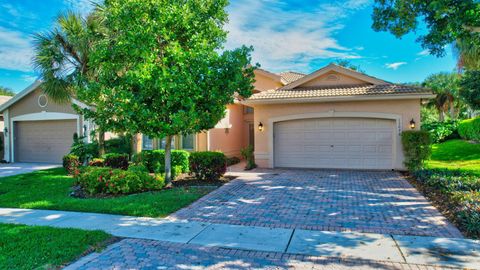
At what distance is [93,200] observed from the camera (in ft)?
26.5

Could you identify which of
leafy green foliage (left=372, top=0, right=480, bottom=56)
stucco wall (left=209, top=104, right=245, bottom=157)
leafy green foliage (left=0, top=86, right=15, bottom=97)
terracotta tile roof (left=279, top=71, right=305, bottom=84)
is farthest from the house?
leafy green foliage (left=0, top=86, right=15, bottom=97)

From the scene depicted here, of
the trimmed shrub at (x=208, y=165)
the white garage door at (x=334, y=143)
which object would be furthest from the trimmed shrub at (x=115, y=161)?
the white garage door at (x=334, y=143)

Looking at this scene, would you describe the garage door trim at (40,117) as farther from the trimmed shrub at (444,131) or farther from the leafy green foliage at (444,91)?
the leafy green foliage at (444,91)

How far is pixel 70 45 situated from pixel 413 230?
13517mm

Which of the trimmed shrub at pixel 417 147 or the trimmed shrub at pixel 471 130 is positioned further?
the trimmed shrub at pixel 471 130

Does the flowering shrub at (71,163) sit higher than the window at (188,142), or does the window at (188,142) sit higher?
the window at (188,142)

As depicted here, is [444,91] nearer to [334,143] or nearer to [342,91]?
[342,91]

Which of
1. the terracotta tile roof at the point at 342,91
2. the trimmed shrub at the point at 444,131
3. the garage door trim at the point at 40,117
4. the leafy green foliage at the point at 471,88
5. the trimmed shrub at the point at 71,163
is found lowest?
the trimmed shrub at the point at 71,163

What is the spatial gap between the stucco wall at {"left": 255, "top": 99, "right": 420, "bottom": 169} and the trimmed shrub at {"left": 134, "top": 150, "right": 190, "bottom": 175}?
3474 mm

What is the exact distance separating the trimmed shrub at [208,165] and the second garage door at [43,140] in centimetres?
920

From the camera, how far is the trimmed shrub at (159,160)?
12695 mm

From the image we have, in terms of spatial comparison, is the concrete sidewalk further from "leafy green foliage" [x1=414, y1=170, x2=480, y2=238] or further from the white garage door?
the white garage door

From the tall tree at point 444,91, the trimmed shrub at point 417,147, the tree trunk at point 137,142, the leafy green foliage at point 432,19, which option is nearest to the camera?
the leafy green foliage at point 432,19

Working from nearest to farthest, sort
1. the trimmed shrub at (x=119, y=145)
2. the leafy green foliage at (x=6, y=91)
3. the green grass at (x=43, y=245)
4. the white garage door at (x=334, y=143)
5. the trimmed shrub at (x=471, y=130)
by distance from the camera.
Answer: the green grass at (x=43, y=245) → the white garage door at (x=334, y=143) → the trimmed shrub at (x=119, y=145) → the trimmed shrub at (x=471, y=130) → the leafy green foliage at (x=6, y=91)
